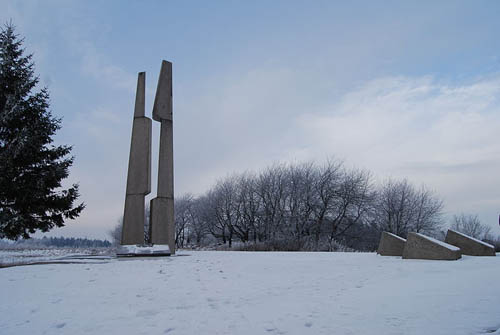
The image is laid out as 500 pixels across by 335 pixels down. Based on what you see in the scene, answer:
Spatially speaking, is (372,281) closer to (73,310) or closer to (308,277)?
(308,277)

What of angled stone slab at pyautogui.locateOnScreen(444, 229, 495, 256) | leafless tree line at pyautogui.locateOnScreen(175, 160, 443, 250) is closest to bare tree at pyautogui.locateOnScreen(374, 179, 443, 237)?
leafless tree line at pyautogui.locateOnScreen(175, 160, 443, 250)

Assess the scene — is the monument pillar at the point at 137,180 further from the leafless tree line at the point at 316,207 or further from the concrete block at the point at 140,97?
the leafless tree line at the point at 316,207

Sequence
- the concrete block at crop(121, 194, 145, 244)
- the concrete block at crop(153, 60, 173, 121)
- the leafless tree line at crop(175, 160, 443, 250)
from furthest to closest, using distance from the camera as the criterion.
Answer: the leafless tree line at crop(175, 160, 443, 250) < the concrete block at crop(153, 60, 173, 121) < the concrete block at crop(121, 194, 145, 244)

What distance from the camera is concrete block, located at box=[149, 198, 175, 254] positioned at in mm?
10367

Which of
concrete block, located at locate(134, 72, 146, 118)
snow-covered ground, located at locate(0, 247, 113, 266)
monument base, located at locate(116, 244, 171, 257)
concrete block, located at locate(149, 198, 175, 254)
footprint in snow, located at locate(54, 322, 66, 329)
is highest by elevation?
concrete block, located at locate(134, 72, 146, 118)

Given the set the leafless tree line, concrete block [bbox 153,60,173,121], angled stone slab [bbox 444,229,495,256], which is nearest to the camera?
angled stone slab [bbox 444,229,495,256]

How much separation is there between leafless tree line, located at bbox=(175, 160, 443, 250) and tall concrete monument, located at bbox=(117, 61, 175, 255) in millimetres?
17507

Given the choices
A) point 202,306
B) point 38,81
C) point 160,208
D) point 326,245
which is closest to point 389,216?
point 326,245

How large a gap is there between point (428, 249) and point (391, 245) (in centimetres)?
206

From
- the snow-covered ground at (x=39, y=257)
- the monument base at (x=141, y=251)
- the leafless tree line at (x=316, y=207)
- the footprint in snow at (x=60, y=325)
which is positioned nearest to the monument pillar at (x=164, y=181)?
the monument base at (x=141, y=251)

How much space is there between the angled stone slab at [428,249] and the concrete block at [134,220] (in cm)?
721

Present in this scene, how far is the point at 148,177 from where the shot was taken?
1011 cm

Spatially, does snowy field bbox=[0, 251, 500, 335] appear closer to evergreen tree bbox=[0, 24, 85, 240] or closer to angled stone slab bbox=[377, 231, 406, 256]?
angled stone slab bbox=[377, 231, 406, 256]

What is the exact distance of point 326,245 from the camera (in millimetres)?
16125
